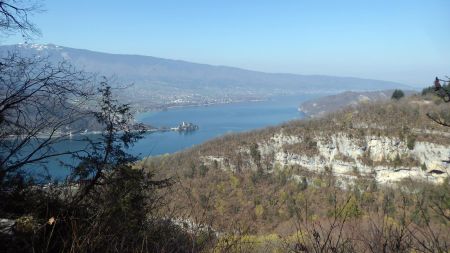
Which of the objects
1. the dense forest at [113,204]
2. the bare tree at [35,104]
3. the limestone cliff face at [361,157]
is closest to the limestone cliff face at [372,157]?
the limestone cliff face at [361,157]

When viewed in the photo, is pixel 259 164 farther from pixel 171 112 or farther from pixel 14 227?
pixel 171 112

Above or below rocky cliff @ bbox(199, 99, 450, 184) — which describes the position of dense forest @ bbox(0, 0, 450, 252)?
above

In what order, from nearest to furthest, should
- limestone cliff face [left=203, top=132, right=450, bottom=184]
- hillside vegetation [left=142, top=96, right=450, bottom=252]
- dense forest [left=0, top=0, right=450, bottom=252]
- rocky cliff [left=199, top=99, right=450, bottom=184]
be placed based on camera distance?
dense forest [left=0, top=0, right=450, bottom=252], hillside vegetation [left=142, top=96, right=450, bottom=252], limestone cliff face [left=203, top=132, right=450, bottom=184], rocky cliff [left=199, top=99, right=450, bottom=184]

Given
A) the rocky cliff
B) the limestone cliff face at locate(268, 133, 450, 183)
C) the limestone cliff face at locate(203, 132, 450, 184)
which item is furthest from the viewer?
the rocky cliff

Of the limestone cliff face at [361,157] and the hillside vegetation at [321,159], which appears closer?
the hillside vegetation at [321,159]

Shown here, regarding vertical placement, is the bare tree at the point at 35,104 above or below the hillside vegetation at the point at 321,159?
above

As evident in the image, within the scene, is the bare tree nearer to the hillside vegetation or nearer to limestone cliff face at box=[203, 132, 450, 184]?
the hillside vegetation

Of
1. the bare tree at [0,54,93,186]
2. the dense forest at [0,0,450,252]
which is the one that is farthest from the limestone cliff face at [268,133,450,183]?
the bare tree at [0,54,93,186]

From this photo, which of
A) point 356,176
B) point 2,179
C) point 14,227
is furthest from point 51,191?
point 356,176

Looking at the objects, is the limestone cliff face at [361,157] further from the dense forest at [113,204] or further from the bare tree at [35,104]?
the bare tree at [35,104]

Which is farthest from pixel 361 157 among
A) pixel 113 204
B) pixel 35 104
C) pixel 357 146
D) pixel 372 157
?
pixel 35 104
